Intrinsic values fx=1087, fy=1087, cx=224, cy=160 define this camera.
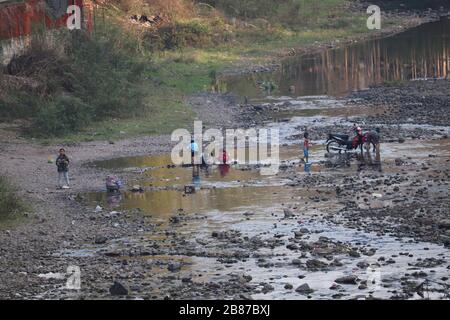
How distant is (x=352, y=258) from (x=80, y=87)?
19429 millimetres

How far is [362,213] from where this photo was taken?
74.0 feet

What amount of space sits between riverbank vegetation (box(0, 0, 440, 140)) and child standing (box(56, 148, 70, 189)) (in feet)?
23.6

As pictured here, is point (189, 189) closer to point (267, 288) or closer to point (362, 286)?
point (267, 288)

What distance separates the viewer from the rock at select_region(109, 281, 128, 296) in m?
17.3

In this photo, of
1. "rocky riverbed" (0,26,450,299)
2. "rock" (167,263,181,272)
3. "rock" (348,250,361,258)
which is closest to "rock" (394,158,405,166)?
"rocky riverbed" (0,26,450,299)

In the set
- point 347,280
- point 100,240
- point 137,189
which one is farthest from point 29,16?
point 347,280

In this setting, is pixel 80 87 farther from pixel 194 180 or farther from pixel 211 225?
pixel 211 225

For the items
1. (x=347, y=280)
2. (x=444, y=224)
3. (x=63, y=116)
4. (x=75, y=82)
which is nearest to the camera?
(x=347, y=280)

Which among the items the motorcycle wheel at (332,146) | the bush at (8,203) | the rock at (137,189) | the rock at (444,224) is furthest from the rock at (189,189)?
the rock at (444,224)

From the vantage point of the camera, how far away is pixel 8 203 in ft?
74.8

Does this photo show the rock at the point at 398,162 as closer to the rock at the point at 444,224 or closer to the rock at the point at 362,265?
the rock at the point at 444,224

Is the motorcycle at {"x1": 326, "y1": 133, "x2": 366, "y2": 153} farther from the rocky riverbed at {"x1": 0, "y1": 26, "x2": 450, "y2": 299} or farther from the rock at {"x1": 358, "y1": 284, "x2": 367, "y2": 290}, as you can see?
the rock at {"x1": 358, "y1": 284, "x2": 367, "y2": 290}

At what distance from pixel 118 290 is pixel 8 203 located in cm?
632
